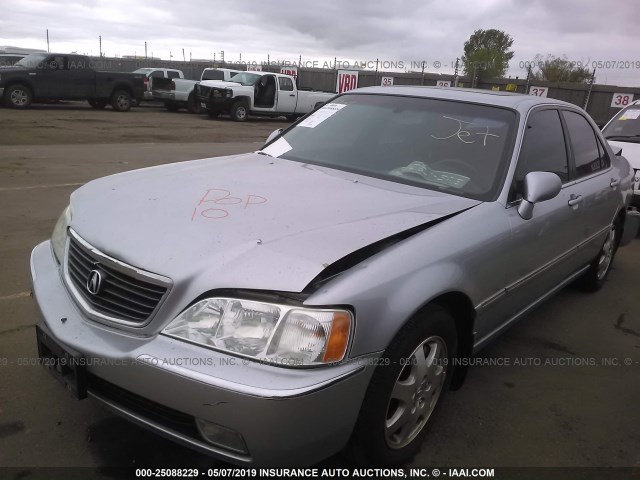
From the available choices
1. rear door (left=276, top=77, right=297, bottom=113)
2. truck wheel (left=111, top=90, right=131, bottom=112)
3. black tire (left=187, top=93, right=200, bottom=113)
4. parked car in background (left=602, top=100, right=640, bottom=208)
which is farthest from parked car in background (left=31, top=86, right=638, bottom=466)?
black tire (left=187, top=93, right=200, bottom=113)

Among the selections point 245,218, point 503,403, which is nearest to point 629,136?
point 503,403

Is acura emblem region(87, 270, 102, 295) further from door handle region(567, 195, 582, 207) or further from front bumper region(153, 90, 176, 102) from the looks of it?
front bumper region(153, 90, 176, 102)

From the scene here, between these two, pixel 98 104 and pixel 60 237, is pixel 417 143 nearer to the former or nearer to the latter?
pixel 60 237

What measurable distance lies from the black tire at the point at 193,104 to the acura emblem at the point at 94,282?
20.5 m

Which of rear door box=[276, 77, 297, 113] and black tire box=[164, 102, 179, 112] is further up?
rear door box=[276, 77, 297, 113]

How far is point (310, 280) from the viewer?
188 centimetres

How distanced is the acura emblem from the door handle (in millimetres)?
2813

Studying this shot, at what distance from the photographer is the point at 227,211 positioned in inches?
93.7

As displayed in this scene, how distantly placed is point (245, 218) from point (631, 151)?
634 centimetres

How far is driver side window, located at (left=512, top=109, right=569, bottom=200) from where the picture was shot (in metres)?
3.06

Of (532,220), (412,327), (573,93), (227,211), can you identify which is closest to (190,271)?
(227,211)

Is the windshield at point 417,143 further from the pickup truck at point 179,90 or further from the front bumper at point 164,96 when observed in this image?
the front bumper at point 164,96

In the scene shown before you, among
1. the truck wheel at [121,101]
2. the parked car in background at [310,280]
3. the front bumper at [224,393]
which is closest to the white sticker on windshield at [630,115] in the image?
the parked car in background at [310,280]

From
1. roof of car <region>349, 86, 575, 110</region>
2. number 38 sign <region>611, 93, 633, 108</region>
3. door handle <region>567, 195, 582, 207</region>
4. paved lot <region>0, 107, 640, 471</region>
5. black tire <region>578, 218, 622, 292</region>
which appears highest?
number 38 sign <region>611, 93, 633, 108</region>
